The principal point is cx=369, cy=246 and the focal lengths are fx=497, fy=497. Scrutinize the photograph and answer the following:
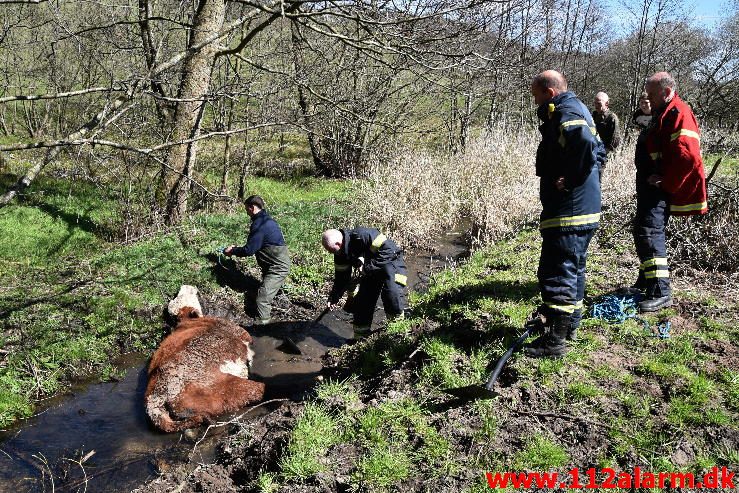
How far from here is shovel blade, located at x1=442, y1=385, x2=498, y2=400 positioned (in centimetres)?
372

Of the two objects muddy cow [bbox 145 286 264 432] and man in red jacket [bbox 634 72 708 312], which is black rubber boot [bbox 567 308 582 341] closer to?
man in red jacket [bbox 634 72 708 312]

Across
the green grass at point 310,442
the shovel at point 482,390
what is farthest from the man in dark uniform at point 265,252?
the shovel at point 482,390

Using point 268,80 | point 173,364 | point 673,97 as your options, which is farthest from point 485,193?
point 173,364

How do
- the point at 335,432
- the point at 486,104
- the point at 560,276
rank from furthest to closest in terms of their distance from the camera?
1. the point at 486,104
2. the point at 560,276
3. the point at 335,432

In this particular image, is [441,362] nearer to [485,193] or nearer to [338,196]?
[485,193]

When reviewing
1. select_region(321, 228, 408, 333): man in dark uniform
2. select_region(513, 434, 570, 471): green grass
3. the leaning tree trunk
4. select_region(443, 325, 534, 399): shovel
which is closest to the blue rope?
the leaning tree trunk

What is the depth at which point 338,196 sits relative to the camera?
1203 centimetres

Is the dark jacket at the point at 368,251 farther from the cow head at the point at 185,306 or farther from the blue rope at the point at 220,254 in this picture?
the blue rope at the point at 220,254

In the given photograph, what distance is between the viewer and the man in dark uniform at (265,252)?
7.08 meters

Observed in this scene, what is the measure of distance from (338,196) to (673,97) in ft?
27.3

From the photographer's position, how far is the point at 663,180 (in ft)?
15.0

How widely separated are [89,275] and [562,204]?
21.0 ft

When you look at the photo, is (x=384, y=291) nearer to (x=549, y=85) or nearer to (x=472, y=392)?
(x=472, y=392)

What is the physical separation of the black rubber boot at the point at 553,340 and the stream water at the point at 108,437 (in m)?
2.42
